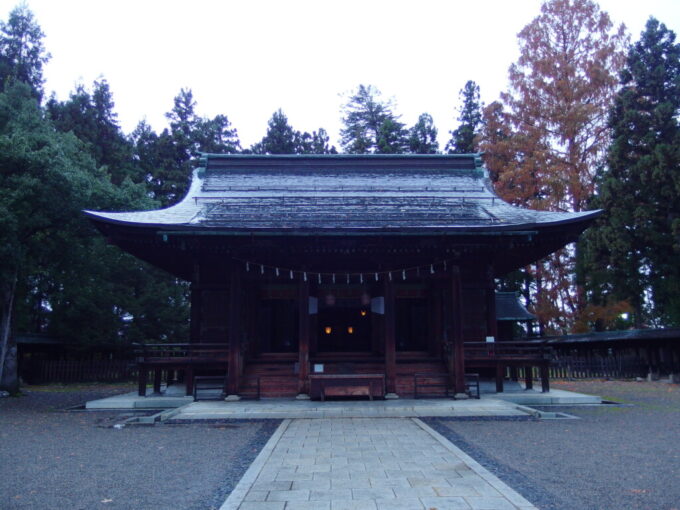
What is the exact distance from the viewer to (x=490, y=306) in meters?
16.8

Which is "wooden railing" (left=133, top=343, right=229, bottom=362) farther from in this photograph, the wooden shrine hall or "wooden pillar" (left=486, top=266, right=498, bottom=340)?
"wooden pillar" (left=486, top=266, right=498, bottom=340)

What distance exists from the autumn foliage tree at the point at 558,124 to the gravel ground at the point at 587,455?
20320 mm

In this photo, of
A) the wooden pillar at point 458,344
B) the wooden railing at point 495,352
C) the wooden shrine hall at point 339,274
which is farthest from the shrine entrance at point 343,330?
the wooden pillar at point 458,344

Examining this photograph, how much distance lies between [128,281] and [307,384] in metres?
20.9

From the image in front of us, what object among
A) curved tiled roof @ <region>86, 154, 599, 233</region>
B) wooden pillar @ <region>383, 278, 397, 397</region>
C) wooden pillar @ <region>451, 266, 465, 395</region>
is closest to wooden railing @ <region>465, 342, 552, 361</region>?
wooden pillar @ <region>451, 266, 465, 395</region>

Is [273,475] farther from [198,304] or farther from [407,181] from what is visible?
[407,181]

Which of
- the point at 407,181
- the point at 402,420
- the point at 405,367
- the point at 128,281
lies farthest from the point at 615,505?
the point at 128,281

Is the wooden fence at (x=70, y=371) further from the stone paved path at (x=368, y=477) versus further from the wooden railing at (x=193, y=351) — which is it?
the stone paved path at (x=368, y=477)

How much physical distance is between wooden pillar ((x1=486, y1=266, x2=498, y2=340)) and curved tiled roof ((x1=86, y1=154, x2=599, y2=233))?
204cm

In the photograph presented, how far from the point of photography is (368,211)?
16.6 m

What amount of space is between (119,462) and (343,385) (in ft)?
23.4

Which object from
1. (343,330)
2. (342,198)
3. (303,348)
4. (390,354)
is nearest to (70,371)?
(343,330)

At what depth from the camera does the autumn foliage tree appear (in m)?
32.5

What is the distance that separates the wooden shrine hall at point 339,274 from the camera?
14336mm
